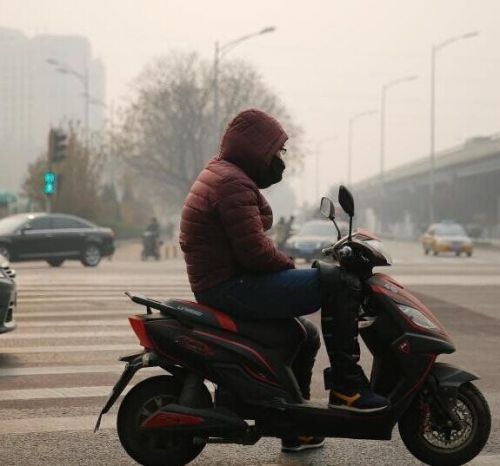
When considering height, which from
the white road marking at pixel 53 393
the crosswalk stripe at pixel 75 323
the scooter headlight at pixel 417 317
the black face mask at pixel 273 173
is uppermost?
the black face mask at pixel 273 173

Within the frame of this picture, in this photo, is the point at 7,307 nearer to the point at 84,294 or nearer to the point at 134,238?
the point at 84,294

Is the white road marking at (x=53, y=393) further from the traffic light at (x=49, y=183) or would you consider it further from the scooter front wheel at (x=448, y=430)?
the traffic light at (x=49, y=183)

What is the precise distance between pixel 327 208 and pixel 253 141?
20.6 inches

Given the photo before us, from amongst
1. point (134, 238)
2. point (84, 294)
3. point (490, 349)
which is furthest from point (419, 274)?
point (134, 238)

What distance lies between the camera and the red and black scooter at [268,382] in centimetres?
536

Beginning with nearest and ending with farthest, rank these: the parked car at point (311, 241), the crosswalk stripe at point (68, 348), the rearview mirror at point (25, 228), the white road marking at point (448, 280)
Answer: the crosswalk stripe at point (68, 348) < the white road marking at point (448, 280) < the rearview mirror at point (25, 228) < the parked car at point (311, 241)

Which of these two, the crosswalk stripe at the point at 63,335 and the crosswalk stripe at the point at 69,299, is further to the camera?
the crosswalk stripe at the point at 69,299

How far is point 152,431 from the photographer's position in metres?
5.38

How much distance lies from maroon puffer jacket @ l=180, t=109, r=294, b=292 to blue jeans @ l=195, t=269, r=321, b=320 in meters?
0.06

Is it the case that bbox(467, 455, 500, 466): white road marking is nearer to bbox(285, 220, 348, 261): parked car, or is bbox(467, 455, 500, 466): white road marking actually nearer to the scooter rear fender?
the scooter rear fender

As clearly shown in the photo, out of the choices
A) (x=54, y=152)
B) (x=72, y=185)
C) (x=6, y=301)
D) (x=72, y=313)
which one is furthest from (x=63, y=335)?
(x=72, y=185)

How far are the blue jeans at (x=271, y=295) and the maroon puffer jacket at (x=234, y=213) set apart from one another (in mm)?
60

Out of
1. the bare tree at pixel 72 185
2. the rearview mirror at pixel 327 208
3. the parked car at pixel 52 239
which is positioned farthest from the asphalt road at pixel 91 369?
the bare tree at pixel 72 185

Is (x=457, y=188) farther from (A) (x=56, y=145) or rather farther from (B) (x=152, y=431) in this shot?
(B) (x=152, y=431)
